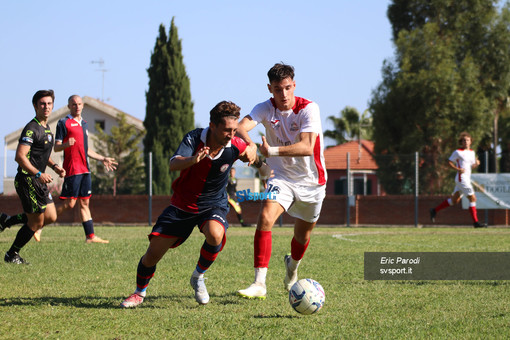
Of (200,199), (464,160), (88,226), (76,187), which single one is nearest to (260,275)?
(200,199)

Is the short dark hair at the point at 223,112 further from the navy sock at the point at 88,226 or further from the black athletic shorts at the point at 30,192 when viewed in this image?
the navy sock at the point at 88,226

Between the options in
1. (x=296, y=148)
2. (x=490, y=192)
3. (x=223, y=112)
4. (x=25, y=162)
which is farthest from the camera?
(x=490, y=192)

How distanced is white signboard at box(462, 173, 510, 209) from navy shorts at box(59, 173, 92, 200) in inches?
497

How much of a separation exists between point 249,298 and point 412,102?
29.4m

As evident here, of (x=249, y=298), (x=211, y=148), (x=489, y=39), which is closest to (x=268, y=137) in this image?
(x=211, y=148)

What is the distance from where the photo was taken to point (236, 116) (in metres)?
5.12

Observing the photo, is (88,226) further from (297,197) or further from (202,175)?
(202,175)

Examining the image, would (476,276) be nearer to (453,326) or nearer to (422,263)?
(422,263)

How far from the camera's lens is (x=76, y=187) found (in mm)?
11273

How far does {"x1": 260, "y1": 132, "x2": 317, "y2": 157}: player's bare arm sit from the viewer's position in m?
5.58

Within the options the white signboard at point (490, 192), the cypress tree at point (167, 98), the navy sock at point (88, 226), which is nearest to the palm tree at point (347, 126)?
the cypress tree at point (167, 98)

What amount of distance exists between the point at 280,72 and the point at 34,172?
3.81 metres

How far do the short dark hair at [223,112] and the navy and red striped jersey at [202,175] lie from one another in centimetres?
21

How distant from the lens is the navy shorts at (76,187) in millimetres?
11242
